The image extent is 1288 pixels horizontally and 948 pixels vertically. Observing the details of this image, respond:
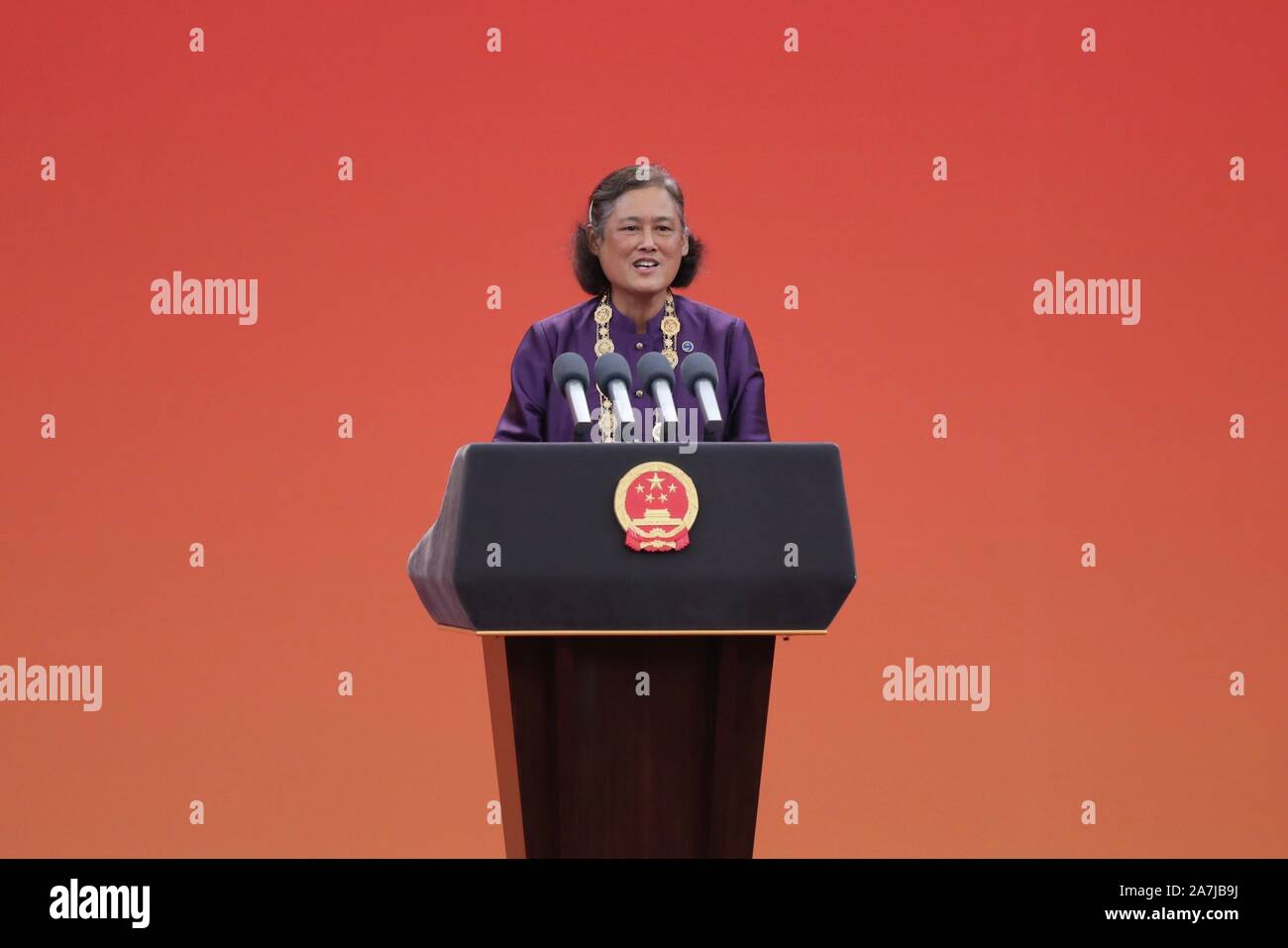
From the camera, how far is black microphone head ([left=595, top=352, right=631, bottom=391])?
2389 mm

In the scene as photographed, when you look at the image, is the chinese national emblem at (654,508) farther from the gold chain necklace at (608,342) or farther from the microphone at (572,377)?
the gold chain necklace at (608,342)

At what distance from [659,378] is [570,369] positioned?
0.13 m

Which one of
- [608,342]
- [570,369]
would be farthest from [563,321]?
[570,369]

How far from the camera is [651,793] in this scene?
2236 millimetres

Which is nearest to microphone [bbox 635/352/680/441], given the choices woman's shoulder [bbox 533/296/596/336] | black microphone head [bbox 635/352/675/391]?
black microphone head [bbox 635/352/675/391]

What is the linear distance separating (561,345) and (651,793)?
799 millimetres

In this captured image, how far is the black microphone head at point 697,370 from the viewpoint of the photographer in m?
2.40

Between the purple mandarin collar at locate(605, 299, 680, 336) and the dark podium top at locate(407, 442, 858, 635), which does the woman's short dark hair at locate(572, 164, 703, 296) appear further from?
the dark podium top at locate(407, 442, 858, 635)

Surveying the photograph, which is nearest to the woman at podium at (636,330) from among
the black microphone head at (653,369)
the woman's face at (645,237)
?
the woman's face at (645,237)

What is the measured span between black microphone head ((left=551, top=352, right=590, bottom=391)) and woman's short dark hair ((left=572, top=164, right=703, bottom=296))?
0.37m

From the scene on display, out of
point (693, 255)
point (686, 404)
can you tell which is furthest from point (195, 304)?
point (686, 404)

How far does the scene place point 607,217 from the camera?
8.84 ft

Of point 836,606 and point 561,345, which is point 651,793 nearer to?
point 836,606

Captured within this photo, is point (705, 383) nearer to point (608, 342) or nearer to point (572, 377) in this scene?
point (572, 377)
